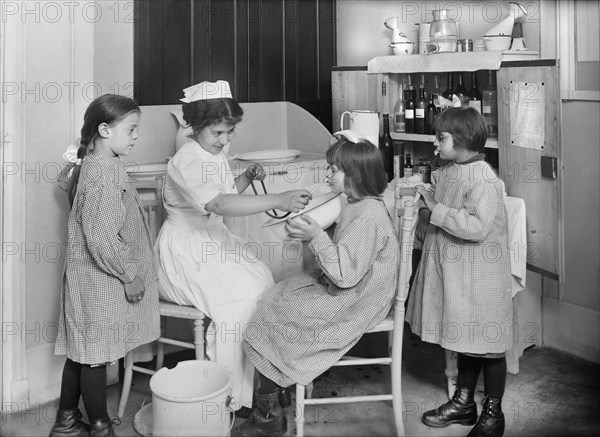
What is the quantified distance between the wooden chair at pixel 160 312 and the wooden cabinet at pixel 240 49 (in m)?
0.58

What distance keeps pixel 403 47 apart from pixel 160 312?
1.57 metres

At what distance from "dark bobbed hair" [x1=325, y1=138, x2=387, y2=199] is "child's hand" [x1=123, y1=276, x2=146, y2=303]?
60cm

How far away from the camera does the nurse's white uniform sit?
2.20m

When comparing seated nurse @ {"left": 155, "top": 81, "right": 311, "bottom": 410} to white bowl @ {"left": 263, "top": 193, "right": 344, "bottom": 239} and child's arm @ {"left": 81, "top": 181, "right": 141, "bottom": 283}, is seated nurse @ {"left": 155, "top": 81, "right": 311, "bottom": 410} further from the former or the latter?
child's arm @ {"left": 81, "top": 181, "right": 141, "bottom": 283}

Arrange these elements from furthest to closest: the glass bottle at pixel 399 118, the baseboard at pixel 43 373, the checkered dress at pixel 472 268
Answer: the glass bottle at pixel 399 118 → the baseboard at pixel 43 373 → the checkered dress at pixel 472 268

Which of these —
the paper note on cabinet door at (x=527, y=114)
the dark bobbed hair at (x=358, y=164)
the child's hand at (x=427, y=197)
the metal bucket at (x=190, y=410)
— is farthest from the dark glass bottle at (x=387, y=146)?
the metal bucket at (x=190, y=410)

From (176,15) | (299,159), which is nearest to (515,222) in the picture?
(299,159)

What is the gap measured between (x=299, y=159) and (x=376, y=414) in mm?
1131

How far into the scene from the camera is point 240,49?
3.33 meters

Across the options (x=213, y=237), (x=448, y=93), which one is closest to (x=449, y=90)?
(x=448, y=93)

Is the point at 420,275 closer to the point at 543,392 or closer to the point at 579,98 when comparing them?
the point at 543,392

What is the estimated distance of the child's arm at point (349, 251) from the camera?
2.06 meters

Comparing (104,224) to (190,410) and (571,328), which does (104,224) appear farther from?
(571,328)

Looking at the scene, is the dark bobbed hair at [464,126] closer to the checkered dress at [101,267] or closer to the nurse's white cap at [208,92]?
the nurse's white cap at [208,92]
